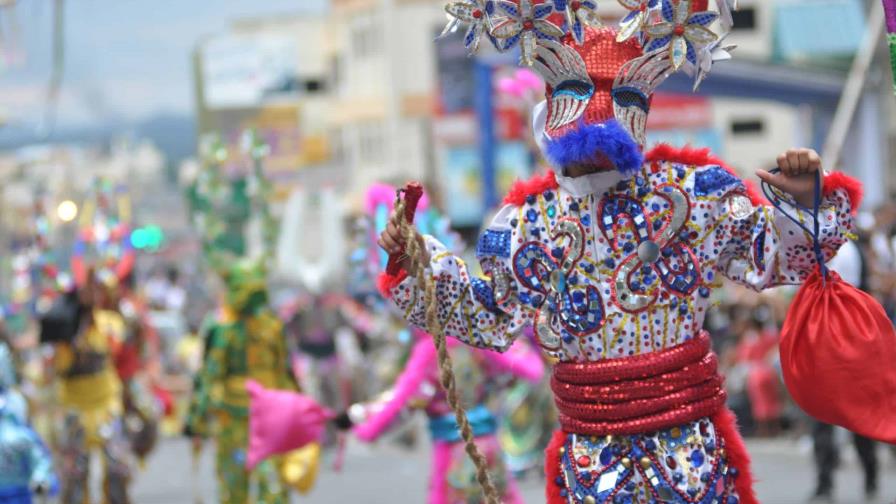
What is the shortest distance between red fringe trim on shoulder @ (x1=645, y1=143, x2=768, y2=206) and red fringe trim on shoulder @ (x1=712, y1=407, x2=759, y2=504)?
24.2 inches

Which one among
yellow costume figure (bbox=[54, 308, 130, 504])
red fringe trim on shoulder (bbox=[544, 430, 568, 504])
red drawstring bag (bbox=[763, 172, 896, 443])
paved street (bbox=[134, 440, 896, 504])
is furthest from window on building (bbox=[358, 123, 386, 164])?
red drawstring bag (bbox=[763, 172, 896, 443])

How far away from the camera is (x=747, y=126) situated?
42.1 m

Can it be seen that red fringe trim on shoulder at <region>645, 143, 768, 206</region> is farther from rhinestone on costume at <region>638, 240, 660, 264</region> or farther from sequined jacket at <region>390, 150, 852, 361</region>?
rhinestone on costume at <region>638, 240, 660, 264</region>

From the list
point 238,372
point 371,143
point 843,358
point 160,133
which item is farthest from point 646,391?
point 160,133

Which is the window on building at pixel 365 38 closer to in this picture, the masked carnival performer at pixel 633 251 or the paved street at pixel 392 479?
the paved street at pixel 392 479

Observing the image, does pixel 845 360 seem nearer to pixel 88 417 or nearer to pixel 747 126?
pixel 88 417

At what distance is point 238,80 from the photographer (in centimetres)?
5347

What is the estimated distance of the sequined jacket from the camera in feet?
14.1

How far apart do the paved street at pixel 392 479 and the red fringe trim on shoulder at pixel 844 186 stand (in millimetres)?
5313

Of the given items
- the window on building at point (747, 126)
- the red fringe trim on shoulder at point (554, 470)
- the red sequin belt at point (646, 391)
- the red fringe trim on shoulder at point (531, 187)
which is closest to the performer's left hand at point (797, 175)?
the red sequin belt at point (646, 391)

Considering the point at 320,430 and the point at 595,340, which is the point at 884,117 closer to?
the point at 320,430

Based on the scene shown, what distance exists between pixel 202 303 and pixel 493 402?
11.8m

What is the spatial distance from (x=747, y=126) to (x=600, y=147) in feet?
127

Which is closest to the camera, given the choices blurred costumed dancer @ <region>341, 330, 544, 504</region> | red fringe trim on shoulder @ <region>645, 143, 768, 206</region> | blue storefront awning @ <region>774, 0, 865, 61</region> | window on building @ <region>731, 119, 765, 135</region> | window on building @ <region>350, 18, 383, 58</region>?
red fringe trim on shoulder @ <region>645, 143, 768, 206</region>
